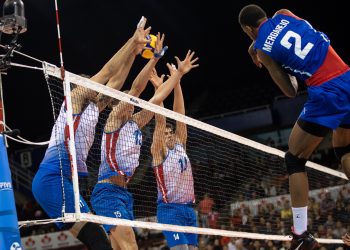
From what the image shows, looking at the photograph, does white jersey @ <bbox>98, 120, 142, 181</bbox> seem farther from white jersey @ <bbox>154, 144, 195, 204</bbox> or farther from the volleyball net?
white jersey @ <bbox>154, 144, 195, 204</bbox>

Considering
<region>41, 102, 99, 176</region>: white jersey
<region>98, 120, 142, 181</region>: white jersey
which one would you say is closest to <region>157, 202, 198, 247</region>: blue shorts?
<region>98, 120, 142, 181</region>: white jersey

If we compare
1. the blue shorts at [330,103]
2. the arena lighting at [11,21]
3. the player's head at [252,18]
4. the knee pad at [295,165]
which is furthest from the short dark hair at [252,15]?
the arena lighting at [11,21]

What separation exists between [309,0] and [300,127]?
18486 mm

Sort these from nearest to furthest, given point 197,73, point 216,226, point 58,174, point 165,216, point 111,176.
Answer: point 58,174, point 111,176, point 165,216, point 216,226, point 197,73

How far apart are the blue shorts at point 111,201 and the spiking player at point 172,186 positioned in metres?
0.89

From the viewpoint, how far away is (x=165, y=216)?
7.33 metres

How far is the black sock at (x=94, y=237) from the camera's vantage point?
475 cm

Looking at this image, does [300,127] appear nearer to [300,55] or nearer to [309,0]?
[300,55]

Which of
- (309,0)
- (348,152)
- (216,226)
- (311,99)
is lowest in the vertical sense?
(216,226)

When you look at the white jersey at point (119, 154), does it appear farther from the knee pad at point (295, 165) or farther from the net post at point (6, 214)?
the net post at point (6, 214)

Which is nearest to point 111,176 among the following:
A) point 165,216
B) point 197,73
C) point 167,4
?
point 165,216

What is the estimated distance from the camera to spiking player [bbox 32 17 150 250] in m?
4.95

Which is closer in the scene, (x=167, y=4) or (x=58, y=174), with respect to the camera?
(x=58, y=174)

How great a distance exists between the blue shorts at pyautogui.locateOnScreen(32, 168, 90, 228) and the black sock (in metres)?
0.19
